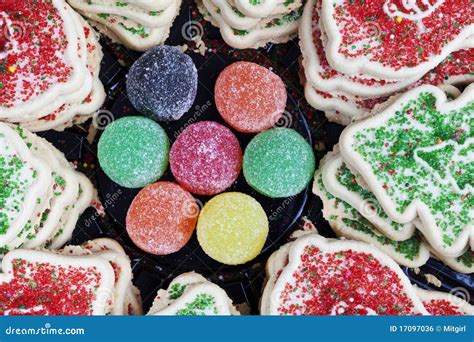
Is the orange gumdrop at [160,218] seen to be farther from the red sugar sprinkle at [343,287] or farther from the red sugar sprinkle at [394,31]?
the red sugar sprinkle at [394,31]

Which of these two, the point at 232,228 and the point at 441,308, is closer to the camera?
the point at 232,228

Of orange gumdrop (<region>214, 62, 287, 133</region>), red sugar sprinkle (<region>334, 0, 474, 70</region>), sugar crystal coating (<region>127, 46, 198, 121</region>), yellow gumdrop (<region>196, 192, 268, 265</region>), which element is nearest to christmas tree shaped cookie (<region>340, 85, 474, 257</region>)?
red sugar sprinkle (<region>334, 0, 474, 70</region>)

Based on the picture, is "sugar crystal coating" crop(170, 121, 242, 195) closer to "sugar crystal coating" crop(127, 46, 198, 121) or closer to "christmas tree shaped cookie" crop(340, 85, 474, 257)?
"sugar crystal coating" crop(127, 46, 198, 121)

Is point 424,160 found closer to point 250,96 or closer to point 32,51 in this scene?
point 250,96

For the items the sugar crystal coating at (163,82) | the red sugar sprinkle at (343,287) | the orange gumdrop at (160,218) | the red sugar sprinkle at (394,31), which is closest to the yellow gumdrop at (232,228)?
the orange gumdrop at (160,218)

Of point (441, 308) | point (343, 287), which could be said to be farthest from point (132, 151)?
point (441, 308)
